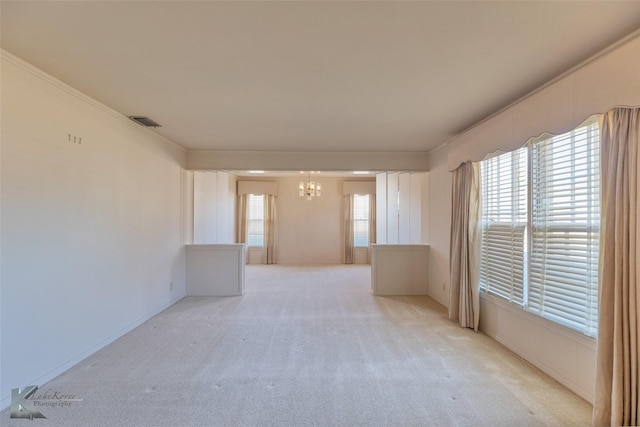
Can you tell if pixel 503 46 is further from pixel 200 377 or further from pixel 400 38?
pixel 200 377

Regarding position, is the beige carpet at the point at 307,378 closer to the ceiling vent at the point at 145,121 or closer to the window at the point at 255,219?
the ceiling vent at the point at 145,121

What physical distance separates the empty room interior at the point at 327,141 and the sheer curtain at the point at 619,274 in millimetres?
12

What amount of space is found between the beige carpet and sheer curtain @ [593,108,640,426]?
0.33 metres

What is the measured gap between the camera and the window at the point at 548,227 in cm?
217

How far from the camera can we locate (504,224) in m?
3.15

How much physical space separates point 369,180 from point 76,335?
25.1 ft

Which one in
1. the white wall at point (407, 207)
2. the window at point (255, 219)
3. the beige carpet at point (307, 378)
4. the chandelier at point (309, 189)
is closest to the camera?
the beige carpet at point (307, 378)

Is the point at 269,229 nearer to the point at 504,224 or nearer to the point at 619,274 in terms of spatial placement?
the point at 504,224

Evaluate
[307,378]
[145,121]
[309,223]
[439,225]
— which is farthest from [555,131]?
[309,223]

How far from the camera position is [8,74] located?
2129mm

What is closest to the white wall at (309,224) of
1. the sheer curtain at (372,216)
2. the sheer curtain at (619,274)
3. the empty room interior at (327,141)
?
the sheer curtain at (372,216)

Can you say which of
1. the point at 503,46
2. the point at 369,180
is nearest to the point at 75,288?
the point at 503,46

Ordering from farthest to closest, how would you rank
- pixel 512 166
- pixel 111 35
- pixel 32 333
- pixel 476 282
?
pixel 476 282
pixel 512 166
pixel 32 333
pixel 111 35

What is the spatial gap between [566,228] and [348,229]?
6.71 m
